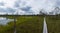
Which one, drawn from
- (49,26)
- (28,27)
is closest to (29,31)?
(28,27)

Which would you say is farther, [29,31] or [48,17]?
[48,17]

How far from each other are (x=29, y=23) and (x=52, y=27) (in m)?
3.38

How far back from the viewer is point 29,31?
76.2 ft

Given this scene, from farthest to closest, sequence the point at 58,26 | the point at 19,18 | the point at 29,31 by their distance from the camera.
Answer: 1. the point at 19,18
2. the point at 58,26
3. the point at 29,31

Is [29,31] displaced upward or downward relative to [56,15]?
downward

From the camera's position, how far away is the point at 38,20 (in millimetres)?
26688

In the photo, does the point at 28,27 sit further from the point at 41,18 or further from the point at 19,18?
the point at 19,18

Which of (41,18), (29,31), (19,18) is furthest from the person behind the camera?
(19,18)

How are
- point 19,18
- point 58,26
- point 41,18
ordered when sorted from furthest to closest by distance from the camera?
1. point 19,18
2. point 41,18
3. point 58,26

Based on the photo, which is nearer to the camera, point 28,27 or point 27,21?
point 28,27

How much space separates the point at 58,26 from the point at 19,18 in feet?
22.7

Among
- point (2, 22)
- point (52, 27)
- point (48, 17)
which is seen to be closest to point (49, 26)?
point (52, 27)

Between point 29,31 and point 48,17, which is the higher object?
point 48,17

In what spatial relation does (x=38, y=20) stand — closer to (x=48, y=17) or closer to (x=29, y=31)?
(x=48, y=17)
